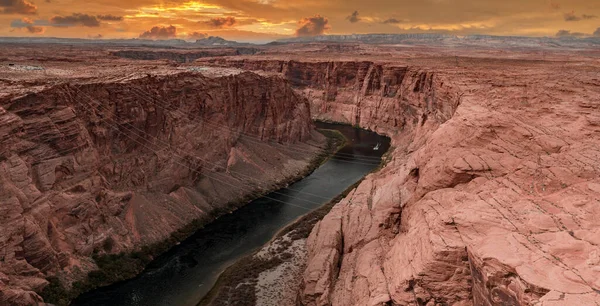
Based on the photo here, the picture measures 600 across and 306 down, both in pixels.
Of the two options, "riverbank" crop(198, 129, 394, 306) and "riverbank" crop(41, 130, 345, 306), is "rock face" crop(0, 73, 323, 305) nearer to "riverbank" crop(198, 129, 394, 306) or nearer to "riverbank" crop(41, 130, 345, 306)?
"riverbank" crop(41, 130, 345, 306)

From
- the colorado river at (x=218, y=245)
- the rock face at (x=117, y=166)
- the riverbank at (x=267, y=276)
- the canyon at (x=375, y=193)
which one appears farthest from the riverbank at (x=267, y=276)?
the rock face at (x=117, y=166)

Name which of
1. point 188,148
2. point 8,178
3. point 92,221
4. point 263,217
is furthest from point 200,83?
point 8,178

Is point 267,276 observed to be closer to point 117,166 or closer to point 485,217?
point 117,166

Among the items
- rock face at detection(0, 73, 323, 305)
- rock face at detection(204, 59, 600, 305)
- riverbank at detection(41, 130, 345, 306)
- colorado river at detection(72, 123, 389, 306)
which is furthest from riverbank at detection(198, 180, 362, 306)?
rock face at detection(0, 73, 323, 305)

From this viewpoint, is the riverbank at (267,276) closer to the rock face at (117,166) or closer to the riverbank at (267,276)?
the riverbank at (267,276)

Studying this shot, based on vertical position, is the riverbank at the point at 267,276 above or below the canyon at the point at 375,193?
below

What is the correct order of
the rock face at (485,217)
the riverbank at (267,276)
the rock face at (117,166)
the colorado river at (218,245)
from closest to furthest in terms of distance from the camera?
the rock face at (485,217)
the rock face at (117,166)
the riverbank at (267,276)
the colorado river at (218,245)
